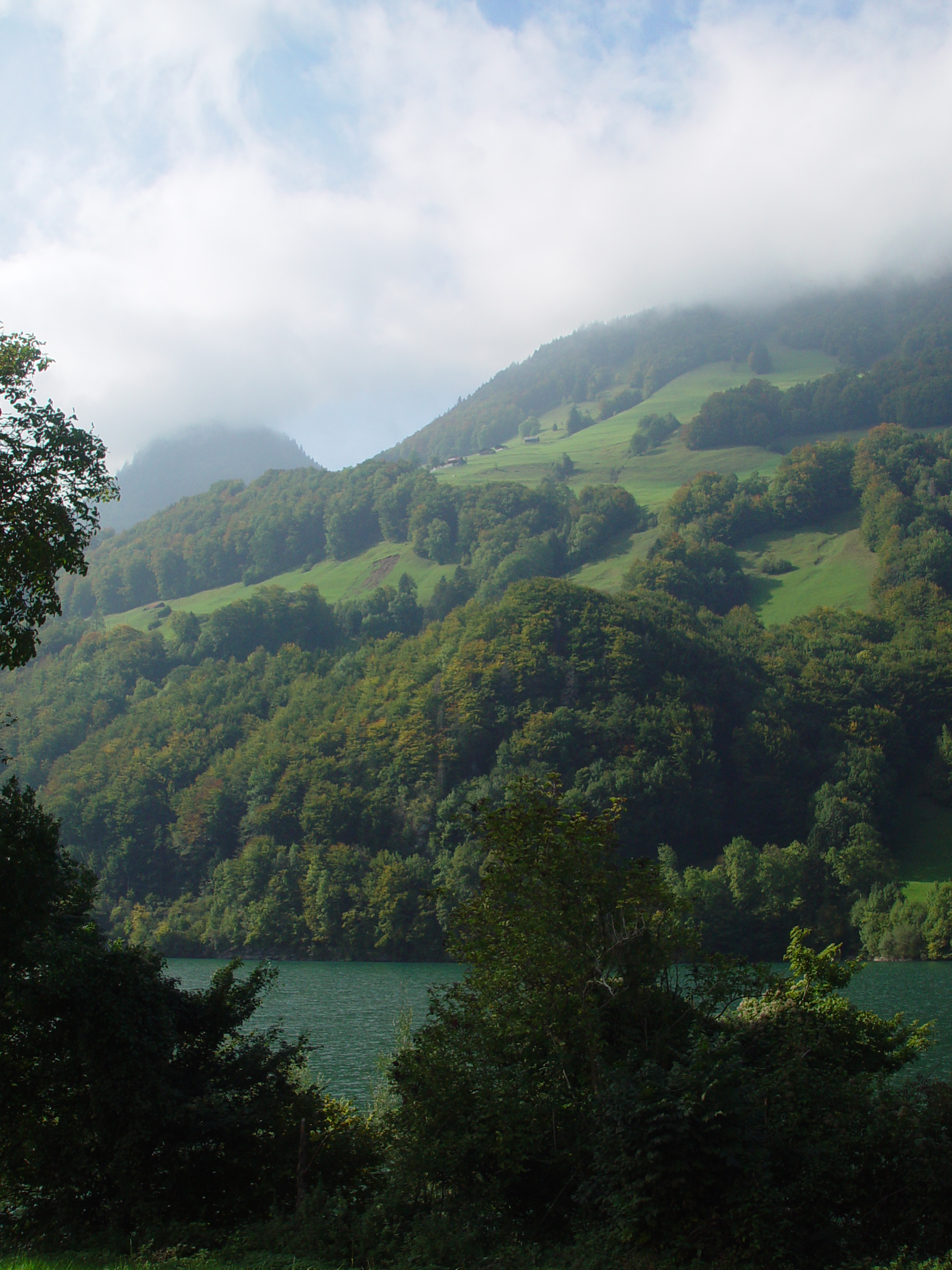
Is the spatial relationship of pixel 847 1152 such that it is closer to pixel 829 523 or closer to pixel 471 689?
pixel 471 689

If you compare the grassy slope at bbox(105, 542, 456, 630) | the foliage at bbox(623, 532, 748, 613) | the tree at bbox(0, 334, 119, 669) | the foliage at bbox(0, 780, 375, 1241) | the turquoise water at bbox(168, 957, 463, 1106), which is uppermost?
the grassy slope at bbox(105, 542, 456, 630)

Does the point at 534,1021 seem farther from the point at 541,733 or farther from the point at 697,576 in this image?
the point at 697,576

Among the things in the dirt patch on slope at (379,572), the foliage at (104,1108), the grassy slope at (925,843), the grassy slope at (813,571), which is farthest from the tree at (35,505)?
the dirt patch on slope at (379,572)

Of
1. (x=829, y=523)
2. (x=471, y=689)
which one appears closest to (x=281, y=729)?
(x=471, y=689)

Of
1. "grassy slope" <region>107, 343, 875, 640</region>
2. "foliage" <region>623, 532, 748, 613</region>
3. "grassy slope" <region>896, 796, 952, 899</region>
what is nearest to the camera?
"grassy slope" <region>896, 796, 952, 899</region>

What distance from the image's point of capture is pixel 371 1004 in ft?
186

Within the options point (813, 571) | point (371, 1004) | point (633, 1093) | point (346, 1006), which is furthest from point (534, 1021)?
point (813, 571)

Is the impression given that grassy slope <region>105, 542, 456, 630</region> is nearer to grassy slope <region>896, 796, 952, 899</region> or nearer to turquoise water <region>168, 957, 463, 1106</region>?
turquoise water <region>168, 957, 463, 1106</region>

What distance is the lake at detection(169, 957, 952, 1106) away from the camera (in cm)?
3534

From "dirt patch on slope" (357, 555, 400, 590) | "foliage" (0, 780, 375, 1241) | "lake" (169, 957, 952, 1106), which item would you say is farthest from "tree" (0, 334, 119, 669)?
"dirt patch on slope" (357, 555, 400, 590)

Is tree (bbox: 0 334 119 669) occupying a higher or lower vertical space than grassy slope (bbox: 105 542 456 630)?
lower

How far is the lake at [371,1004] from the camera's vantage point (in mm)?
35344

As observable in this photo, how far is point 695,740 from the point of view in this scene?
10219 centimetres

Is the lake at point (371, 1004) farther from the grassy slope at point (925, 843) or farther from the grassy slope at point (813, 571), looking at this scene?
the grassy slope at point (813, 571)
